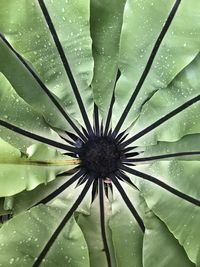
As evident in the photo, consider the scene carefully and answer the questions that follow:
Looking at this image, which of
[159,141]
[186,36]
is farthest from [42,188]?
[186,36]

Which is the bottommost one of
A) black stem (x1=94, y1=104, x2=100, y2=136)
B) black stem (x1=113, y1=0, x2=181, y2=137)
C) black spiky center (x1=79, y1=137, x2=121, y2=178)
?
black spiky center (x1=79, y1=137, x2=121, y2=178)

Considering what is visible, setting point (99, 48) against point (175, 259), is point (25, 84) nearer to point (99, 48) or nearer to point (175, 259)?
point (99, 48)

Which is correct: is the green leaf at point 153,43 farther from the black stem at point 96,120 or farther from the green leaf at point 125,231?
the green leaf at point 125,231

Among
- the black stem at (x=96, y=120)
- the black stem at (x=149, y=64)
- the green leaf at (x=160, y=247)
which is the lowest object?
the green leaf at (x=160, y=247)

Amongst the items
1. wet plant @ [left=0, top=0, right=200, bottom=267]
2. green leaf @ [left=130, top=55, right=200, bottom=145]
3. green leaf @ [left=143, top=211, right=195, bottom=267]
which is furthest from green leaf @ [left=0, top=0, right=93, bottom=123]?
green leaf @ [left=143, top=211, right=195, bottom=267]

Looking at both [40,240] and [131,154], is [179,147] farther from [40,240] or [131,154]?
[40,240]

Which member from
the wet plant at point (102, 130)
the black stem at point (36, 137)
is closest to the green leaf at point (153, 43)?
the wet plant at point (102, 130)

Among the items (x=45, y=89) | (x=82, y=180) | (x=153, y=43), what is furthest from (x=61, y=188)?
(x=153, y=43)

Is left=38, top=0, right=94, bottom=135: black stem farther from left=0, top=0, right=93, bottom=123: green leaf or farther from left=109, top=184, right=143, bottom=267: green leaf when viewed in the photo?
left=109, top=184, right=143, bottom=267: green leaf

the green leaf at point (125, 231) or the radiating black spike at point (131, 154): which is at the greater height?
the radiating black spike at point (131, 154)
